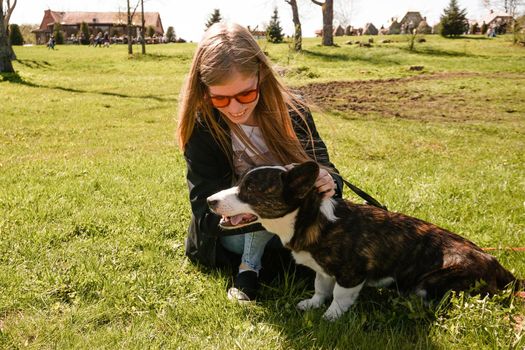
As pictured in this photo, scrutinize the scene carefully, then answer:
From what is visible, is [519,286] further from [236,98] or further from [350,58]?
[350,58]

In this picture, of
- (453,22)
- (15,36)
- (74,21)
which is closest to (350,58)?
(453,22)

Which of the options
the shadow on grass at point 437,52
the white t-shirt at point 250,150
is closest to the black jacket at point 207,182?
the white t-shirt at point 250,150

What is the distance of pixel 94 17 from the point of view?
317ft

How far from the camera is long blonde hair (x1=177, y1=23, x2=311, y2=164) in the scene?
310 cm

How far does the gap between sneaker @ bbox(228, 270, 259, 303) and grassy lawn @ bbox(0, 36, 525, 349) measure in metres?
0.10

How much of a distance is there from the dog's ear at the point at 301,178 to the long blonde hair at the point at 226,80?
2.46ft

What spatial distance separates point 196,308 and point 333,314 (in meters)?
0.98

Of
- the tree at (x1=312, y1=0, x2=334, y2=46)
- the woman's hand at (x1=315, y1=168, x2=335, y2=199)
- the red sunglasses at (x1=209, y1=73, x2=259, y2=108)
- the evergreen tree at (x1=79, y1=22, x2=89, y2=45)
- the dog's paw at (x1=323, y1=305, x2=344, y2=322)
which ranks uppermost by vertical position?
the evergreen tree at (x1=79, y1=22, x2=89, y2=45)

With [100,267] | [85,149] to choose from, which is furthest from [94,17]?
[100,267]

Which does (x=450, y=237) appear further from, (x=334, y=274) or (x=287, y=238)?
(x=287, y=238)

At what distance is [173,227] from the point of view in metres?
4.75

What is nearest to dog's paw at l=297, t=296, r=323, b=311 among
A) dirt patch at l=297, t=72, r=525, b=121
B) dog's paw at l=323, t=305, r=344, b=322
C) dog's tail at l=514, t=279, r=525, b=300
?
dog's paw at l=323, t=305, r=344, b=322

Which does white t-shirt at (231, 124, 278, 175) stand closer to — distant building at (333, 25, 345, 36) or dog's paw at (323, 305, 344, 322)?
dog's paw at (323, 305, 344, 322)

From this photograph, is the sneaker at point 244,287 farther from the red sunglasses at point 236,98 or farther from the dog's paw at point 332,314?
the red sunglasses at point 236,98
